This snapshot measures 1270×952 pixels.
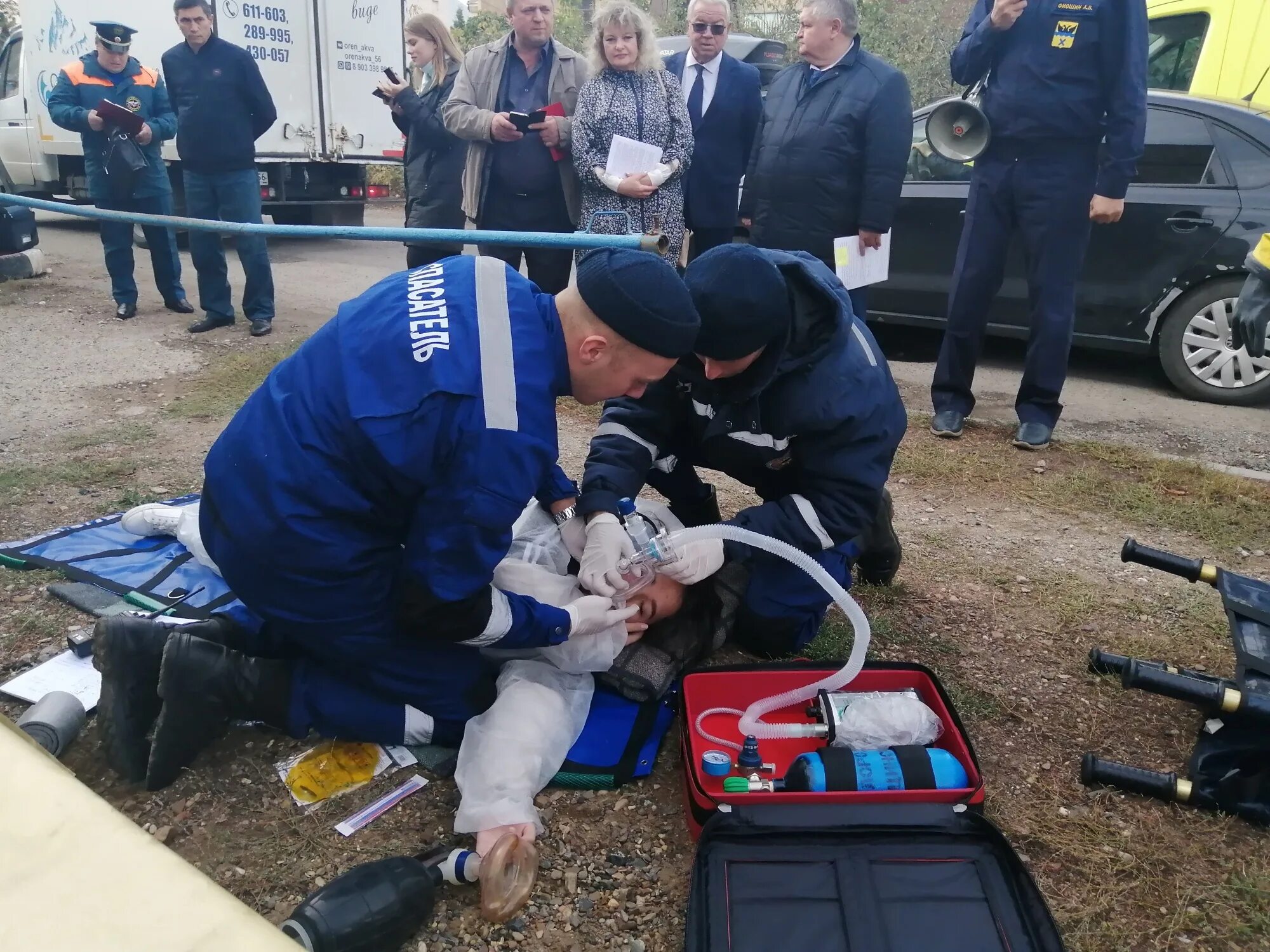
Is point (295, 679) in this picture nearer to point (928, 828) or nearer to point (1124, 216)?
point (928, 828)

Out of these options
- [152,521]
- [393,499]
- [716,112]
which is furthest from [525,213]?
→ [393,499]

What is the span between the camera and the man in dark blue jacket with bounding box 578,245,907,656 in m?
2.12

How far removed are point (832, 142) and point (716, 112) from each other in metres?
0.70

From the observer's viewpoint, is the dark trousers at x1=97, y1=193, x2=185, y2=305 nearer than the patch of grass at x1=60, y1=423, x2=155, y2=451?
Answer: No

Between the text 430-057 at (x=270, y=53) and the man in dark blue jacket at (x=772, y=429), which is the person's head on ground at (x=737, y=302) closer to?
the man in dark blue jacket at (x=772, y=429)

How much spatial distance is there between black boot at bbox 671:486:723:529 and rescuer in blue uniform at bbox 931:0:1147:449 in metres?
1.84

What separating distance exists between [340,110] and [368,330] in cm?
838

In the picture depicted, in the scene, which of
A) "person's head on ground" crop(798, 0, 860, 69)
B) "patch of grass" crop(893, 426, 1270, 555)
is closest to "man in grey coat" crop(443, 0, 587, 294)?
"person's head on ground" crop(798, 0, 860, 69)

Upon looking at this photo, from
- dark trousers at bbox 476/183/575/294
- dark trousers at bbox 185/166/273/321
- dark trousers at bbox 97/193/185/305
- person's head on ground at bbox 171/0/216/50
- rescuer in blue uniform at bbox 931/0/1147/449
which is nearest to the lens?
rescuer in blue uniform at bbox 931/0/1147/449

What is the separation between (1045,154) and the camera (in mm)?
3936

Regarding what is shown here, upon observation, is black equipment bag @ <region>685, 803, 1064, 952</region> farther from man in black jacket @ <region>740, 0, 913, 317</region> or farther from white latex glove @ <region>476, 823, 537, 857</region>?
man in black jacket @ <region>740, 0, 913, 317</region>

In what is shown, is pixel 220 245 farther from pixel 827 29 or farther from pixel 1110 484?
pixel 1110 484

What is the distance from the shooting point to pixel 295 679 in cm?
214

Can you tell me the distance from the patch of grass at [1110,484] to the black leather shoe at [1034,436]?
0.05 m
